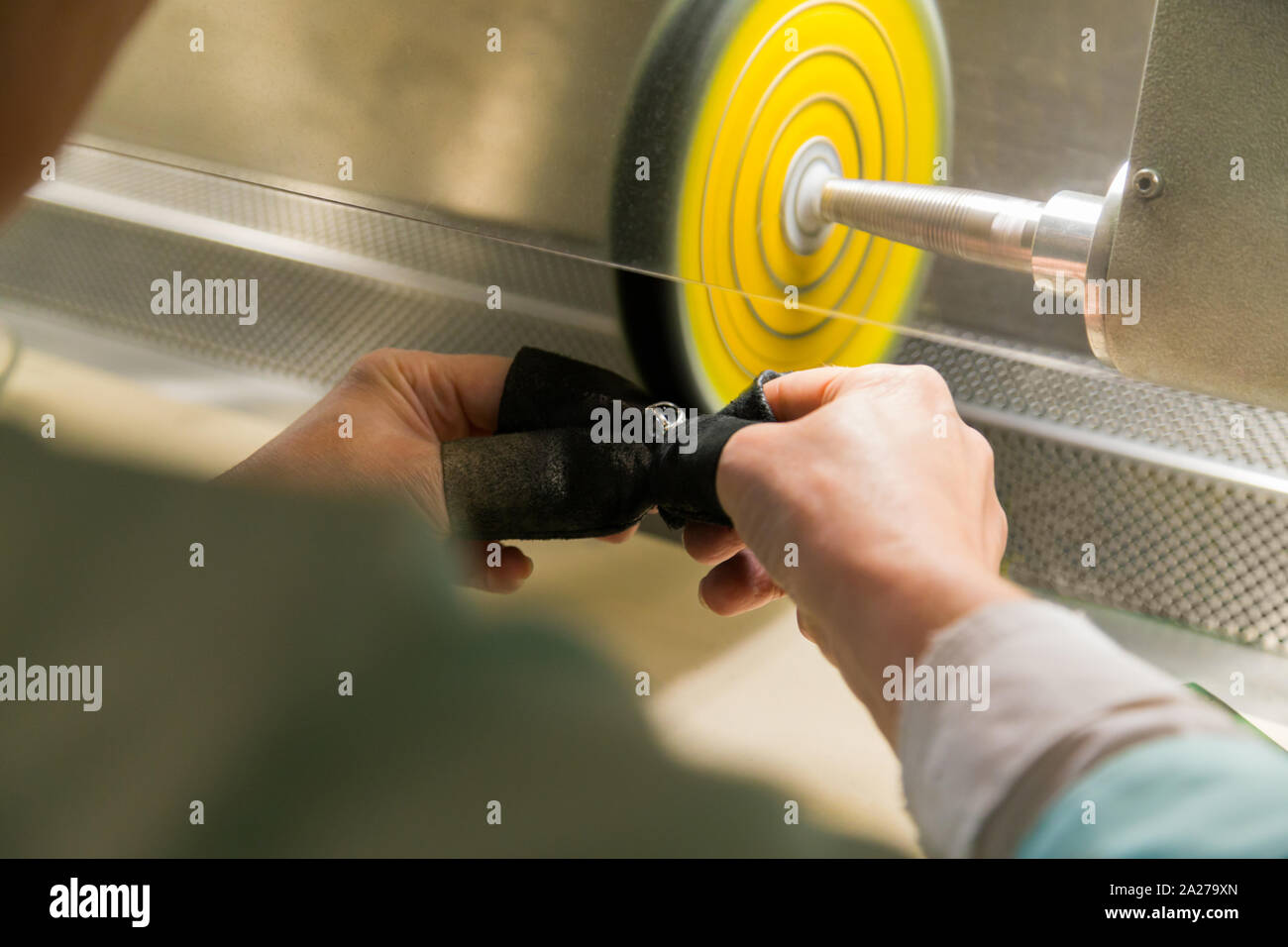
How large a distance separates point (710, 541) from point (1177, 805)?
17.2 inches

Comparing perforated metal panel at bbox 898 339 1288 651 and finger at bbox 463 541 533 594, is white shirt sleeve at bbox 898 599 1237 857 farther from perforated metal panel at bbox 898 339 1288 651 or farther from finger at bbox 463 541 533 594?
perforated metal panel at bbox 898 339 1288 651

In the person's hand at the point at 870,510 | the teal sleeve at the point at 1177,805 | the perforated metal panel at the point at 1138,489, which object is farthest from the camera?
the perforated metal panel at the point at 1138,489

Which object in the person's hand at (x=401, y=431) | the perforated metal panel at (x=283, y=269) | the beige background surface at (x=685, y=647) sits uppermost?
the perforated metal panel at (x=283, y=269)

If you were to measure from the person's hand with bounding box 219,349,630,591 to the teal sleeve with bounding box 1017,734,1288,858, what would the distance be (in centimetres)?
39

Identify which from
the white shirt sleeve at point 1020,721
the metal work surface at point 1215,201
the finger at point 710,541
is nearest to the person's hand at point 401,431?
the finger at point 710,541

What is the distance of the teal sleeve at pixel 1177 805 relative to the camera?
341mm

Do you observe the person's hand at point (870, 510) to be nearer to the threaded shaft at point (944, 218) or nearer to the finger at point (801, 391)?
the finger at point (801, 391)

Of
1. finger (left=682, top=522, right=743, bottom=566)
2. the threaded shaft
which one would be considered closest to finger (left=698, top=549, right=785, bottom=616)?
finger (left=682, top=522, right=743, bottom=566)

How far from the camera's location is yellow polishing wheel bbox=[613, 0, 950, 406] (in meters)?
0.81

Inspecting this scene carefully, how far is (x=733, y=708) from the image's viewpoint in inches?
32.5

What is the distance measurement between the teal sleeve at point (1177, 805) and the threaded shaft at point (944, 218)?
18.2 inches

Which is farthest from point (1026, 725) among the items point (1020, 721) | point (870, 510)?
point (870, 510)

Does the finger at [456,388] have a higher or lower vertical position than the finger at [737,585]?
higher

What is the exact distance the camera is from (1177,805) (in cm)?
35
